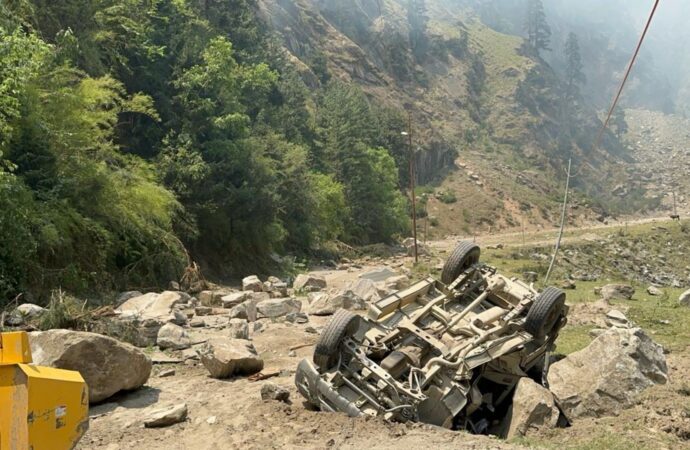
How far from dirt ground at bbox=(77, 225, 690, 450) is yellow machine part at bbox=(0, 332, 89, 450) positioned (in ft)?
9.59

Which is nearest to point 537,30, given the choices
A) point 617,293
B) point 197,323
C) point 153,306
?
point 617,293

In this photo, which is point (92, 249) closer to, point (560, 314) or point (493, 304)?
point (493, 304)

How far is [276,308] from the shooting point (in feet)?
41.7

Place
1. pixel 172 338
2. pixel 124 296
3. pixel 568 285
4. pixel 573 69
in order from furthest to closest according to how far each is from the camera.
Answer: pixel 573 69 < pixel 568 285 < pixel 124 296 < pixel 172 338

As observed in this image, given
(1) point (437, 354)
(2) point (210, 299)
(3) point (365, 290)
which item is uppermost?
(1) point (437, 354)

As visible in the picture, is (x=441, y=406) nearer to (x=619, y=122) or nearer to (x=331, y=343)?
(x=331, y=343)

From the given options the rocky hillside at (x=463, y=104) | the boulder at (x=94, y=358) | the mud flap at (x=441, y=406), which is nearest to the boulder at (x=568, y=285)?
the mud flap at (x=441, y=406)

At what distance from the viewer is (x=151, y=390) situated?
8.12m

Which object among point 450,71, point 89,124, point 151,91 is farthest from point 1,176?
point 450,71

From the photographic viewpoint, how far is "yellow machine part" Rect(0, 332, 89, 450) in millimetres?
3170

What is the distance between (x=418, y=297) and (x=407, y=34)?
9798 cm

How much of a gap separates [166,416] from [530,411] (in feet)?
13.8

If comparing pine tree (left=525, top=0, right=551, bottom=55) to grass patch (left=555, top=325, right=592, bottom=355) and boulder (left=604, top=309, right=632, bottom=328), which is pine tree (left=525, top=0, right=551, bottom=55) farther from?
grass patch (left=555, top=325, right=592, bottom=355)

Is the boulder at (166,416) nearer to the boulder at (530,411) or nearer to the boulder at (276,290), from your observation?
the boulder at (530,411)
